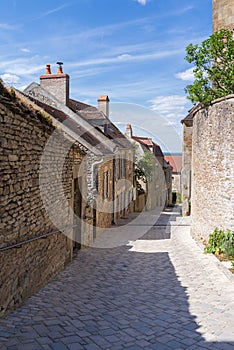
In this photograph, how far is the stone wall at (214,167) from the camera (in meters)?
10.1

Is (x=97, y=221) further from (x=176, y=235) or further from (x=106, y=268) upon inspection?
(x=106, y=268)

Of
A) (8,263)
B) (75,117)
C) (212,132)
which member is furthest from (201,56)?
(8,263)

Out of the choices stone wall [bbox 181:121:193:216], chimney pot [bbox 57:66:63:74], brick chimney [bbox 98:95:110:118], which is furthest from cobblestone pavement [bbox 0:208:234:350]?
brick chimney [bbox 98:95:110:118]

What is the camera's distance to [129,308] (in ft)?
21.4

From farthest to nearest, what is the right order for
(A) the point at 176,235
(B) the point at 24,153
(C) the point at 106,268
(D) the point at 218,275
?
1. (A) the point at 176,235
2. (C) the point at 106,268
3. (D) the point at 218,275
4. (B) the point at 24,153

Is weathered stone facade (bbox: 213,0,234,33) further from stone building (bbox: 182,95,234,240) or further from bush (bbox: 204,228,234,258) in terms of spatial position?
bush (bbox: 204,228,234,258)

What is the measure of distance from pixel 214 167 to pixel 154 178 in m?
21.8

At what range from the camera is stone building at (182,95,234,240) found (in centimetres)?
1015

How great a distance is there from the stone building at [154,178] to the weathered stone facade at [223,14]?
16.0 meters

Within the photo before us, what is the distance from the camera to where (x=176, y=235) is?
1513 centimetres

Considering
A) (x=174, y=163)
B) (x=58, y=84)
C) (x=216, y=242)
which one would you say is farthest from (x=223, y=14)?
(x=174, y=163)

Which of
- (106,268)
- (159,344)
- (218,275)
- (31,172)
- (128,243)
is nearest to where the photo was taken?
(159,344)

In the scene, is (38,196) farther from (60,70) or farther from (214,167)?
(60,70)

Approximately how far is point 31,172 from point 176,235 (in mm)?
9741
